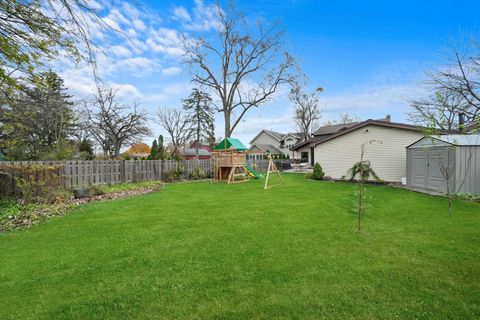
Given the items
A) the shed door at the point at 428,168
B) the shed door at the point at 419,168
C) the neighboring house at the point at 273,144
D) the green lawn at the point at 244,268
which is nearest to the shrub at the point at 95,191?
the green lawn at the point at 244,268

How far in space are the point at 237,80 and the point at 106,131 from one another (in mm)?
13402

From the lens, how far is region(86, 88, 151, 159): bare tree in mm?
22775

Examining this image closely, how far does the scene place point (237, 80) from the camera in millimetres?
25438

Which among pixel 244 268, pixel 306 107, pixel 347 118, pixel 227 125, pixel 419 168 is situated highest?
pixel 306 107

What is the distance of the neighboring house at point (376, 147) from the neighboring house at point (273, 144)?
25151 millimetres

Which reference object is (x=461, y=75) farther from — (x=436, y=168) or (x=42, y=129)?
(x=42, y=129)

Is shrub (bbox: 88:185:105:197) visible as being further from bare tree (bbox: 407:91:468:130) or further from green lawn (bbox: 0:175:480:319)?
bare tree (bbox: 407:91:468:130)

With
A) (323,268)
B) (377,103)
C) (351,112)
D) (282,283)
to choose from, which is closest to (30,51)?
(282,283)

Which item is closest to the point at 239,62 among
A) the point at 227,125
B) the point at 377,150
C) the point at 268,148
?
the point at 227,125

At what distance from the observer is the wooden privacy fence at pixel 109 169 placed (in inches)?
418

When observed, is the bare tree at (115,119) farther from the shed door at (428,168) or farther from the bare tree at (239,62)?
the shed door at (428,168)

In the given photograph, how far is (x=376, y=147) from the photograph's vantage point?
15.5 m

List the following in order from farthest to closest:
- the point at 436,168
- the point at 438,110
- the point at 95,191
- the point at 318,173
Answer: the point at 318,173
the point at 436,168
the point at 95,191
the point at 438,110

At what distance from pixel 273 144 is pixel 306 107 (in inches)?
462
